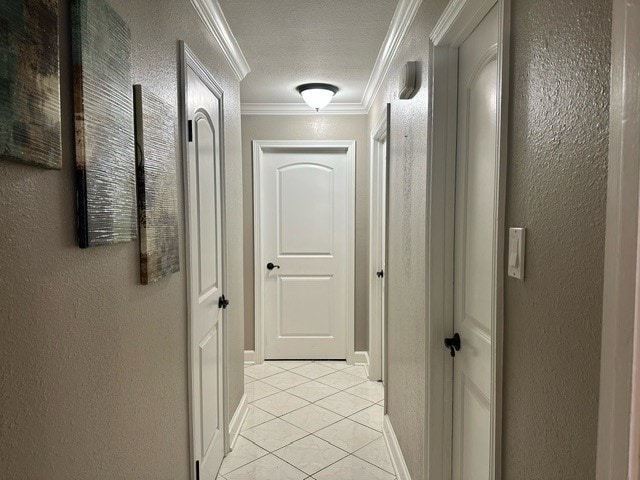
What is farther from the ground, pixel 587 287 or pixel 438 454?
pixel 587 287

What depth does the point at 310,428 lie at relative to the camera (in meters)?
2.68

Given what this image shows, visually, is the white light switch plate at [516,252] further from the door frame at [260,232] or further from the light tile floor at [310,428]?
the door frame at [260,232]

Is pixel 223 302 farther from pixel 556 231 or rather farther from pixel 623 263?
pixel 623 263

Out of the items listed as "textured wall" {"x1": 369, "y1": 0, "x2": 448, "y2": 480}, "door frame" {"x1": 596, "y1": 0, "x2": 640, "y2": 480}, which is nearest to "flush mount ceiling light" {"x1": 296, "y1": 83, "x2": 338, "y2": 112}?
"textured wall" {"x1": 369, "y1": 0, "x2": 448, "y2": 480}

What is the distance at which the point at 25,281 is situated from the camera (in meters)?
0.78

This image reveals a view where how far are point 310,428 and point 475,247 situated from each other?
6.08 ft

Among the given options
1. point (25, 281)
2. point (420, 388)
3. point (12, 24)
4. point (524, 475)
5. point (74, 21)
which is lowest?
point (420, 388)

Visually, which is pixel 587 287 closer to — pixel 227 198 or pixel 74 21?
pixel 74 21

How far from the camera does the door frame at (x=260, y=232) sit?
3.72 metres

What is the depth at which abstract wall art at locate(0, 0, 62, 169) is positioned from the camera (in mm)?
693

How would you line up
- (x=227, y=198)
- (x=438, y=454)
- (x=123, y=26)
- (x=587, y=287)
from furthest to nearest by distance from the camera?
(x=227, y=198), (x=438, y=454), (x=123, y=26), (x=587, y=287)

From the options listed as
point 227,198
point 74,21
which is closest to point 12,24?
point 74,21

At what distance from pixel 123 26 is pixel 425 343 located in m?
1.46

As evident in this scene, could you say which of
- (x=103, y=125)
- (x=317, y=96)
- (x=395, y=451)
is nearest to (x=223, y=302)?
(x=395, y=451)
